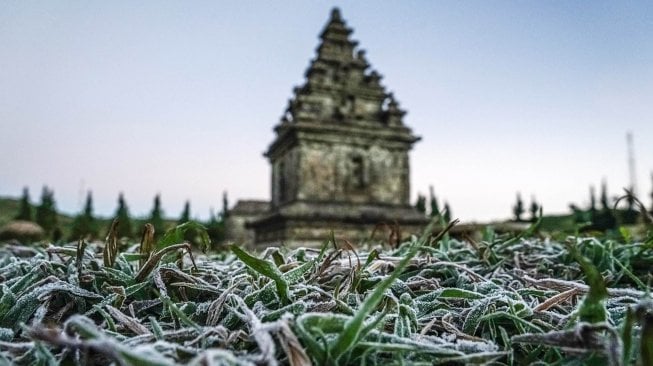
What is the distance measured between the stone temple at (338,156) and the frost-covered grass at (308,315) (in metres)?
10.3

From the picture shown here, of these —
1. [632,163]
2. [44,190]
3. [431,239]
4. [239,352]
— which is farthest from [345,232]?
[632,163]

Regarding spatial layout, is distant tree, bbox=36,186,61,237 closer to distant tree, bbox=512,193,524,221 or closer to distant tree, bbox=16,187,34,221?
distant tree, bbox=16,187,34,221

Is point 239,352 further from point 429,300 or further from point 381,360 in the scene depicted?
point 429,300

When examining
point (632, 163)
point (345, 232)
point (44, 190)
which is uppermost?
point (632, 163)

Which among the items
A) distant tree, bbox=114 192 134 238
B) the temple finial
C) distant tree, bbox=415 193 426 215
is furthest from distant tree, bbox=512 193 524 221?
distant tree, bbox=114 192 134 238

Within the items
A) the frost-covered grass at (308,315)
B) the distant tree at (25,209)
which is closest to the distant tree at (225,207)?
the distant tree at (25,209)

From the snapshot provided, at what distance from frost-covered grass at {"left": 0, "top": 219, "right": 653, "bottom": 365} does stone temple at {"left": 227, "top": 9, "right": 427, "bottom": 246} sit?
1026cm

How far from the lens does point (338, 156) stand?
12.6 m

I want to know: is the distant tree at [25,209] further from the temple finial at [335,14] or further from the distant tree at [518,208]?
the distant tree at [518,208]

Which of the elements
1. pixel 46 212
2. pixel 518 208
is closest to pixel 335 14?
pixel 518 208

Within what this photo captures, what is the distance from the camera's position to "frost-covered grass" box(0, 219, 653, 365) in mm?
495

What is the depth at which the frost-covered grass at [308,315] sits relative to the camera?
0.50 m

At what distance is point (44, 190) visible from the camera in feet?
76.4

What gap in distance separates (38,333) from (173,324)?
21 cm
